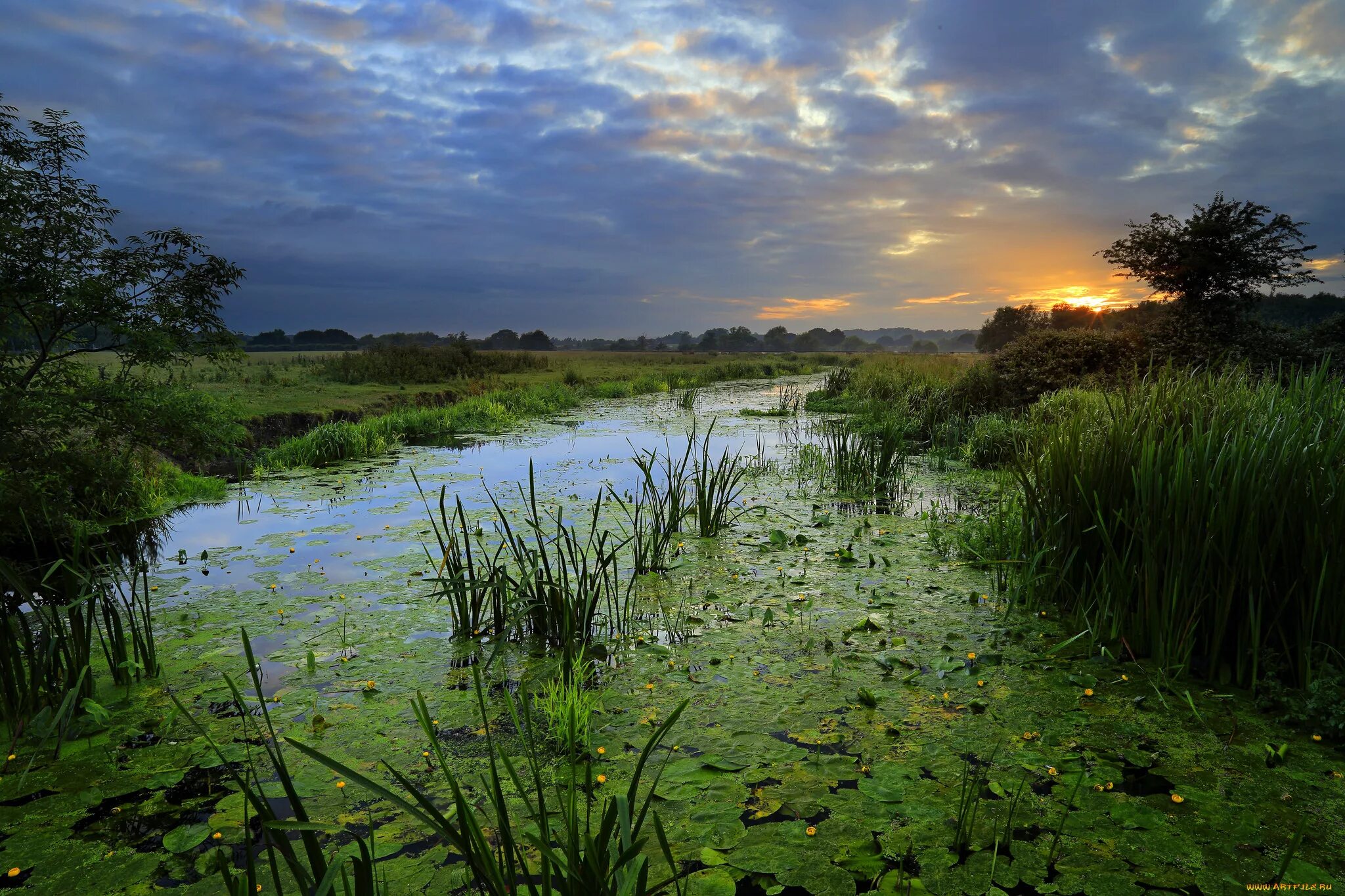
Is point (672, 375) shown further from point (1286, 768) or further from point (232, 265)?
point (1286, 768)

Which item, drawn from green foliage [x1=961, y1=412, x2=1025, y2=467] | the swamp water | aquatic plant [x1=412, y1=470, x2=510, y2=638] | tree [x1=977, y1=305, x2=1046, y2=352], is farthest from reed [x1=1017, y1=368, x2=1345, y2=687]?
tree [x1=977, y1=305, x2=1046, y2=352]

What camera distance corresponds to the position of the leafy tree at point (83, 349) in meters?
6.29

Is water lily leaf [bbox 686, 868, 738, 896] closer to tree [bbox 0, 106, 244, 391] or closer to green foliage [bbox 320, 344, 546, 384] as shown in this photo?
tree [bbox 0, 106, 244, 391]

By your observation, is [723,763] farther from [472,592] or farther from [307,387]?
[307,387]

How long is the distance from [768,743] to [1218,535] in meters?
2.74

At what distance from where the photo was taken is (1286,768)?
9.73 feet

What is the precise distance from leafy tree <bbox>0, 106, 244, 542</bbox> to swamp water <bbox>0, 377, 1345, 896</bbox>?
5.98 ft

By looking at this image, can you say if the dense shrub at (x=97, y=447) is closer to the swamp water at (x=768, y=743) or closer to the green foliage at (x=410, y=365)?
the swamp water at (x=768, y=743)

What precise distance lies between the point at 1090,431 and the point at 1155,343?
1199cm

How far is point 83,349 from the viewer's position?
7.47m

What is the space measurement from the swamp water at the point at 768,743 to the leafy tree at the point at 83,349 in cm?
182

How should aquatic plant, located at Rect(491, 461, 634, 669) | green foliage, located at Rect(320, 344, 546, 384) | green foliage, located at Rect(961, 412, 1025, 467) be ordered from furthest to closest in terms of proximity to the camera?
green foliage, located at Rect(320, 344, 546, 384) → green foliage, located at Rect(961, 412, 1025, 467) → aquatic plant, located at Rect(491, 461, 634, 669)

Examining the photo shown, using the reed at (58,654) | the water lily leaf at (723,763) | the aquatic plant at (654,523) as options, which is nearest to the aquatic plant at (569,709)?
the water lily leaf at (723,763)

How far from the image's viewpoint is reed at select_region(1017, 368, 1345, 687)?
11.3 feet
